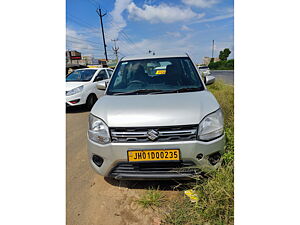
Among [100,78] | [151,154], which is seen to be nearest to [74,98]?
[100,78]

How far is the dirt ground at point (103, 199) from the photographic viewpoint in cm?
172

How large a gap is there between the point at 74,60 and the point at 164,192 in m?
37.9

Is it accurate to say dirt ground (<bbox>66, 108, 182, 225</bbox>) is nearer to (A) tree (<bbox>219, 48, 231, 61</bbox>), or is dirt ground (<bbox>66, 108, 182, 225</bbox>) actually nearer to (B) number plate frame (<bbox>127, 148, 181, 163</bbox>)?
(B) number plate frame (<bbox>127, 148, 181, 163</bbox>)

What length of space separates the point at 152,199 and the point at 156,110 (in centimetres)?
97

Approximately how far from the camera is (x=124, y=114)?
1.76m

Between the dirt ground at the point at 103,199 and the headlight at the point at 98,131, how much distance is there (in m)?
0.72

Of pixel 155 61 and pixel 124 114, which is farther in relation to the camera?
pixel 155 61

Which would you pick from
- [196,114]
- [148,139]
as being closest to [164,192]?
[148,139]

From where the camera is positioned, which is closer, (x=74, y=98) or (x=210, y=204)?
(x=210, y=204)

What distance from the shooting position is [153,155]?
1659mm

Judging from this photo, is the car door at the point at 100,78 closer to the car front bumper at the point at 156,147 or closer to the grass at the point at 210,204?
the car front bumper at the point at 156,147

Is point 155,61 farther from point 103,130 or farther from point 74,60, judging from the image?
point 74,60

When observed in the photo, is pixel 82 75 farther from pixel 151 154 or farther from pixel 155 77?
pixel 151 154

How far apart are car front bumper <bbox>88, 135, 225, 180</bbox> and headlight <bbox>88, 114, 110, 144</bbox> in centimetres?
6
